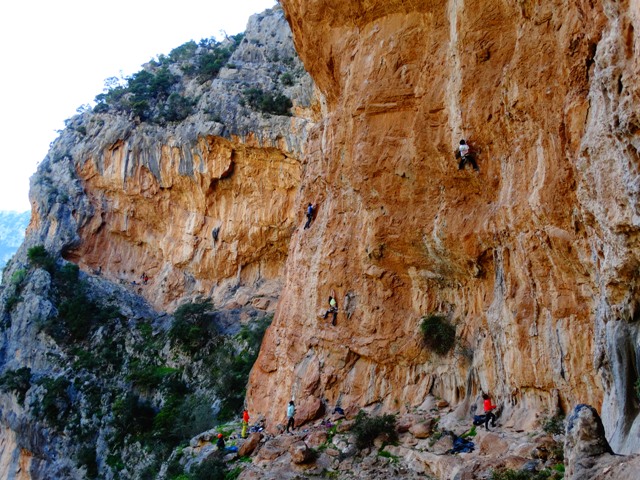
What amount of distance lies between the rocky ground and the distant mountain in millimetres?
156234

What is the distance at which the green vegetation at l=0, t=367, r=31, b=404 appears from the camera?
33.6m

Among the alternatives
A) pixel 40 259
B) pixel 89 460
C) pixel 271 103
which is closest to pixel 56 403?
pixel 89 460

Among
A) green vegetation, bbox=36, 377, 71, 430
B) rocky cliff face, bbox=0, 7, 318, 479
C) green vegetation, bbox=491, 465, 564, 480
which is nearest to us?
green vegetation, bbox=491, 465, 564, 480

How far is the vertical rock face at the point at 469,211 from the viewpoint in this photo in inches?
318

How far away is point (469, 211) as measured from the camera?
14.5 m

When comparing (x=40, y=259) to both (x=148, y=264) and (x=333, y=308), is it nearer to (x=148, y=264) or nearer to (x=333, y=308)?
(x=148, y=264)

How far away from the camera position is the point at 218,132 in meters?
34.2

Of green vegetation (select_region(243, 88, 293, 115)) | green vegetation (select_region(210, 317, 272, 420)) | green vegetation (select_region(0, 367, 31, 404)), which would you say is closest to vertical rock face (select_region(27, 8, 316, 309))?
green vegetation (select_region(243, 88, 293, 115))

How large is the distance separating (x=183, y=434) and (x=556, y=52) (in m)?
23.2

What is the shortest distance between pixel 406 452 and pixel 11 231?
188111 millimetres

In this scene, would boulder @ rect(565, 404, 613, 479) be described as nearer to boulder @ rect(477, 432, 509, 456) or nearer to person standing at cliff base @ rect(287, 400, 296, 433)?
boulder @ rect(477, 432, 509, 456)

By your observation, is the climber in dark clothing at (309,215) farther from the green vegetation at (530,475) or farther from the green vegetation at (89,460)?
the green vegetation at (89,460)

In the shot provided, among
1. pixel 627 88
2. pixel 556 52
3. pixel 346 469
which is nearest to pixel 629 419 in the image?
pixel 627 88

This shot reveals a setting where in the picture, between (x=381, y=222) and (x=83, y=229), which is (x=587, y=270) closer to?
(x=381, y=222)
